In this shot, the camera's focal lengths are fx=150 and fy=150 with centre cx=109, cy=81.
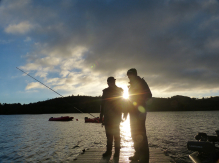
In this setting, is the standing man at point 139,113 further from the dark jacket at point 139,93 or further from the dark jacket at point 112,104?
the dark jacket at point 112,104

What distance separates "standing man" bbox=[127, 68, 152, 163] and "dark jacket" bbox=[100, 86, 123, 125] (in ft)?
3.51

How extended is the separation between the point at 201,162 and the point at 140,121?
12.2 feet

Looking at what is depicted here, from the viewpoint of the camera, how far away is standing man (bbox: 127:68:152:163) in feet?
15.1

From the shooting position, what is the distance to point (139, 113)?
4715 mm

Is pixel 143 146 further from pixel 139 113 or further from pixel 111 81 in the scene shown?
pixel 111 81

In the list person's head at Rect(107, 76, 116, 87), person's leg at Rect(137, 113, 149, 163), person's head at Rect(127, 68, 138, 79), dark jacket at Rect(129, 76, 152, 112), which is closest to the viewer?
person's leg at Rect(137, 113, 149, 163)

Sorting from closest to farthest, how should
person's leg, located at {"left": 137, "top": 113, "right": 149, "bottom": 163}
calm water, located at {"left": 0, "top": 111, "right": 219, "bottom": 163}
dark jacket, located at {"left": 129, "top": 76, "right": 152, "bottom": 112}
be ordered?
person's leg, located at {"left": 137, "top": 113, "right": 149, "bottom": 163}, dark jacket, located at {"left": 129, "top": 76, "right": 152, "bottom": 112}, calm water, located at {"left": 0, "top": 111, "right": 219, "bottom": 163}

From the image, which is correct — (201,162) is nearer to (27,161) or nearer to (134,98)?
(134,98)

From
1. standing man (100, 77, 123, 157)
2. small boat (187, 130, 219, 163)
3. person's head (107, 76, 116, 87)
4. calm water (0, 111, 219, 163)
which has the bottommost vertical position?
calm water (0, 111, 219, 163)

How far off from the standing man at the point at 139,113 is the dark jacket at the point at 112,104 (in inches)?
42.1

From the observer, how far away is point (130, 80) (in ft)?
16.7

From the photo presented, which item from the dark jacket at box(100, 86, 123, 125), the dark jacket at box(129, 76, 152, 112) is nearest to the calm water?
the dark jacket at box(100, 86, 123, 125)

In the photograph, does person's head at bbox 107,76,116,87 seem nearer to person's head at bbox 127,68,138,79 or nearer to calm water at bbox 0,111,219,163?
person's head at bbox 127,68,138,79

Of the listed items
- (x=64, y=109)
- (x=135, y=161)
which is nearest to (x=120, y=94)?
(x=135, y=161)
